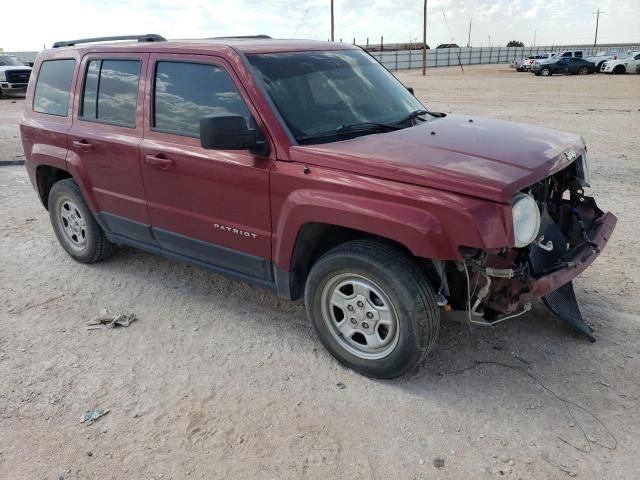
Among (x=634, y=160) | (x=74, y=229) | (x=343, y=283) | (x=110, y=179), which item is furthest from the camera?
(x=634, y=160)

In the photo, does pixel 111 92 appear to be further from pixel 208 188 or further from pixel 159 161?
pixel 208 188

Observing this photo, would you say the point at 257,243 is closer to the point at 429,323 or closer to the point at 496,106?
the point at 429,323

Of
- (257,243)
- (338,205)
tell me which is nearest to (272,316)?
(257,243)

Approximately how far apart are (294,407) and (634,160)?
25.0 ft

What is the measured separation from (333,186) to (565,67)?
3918cm

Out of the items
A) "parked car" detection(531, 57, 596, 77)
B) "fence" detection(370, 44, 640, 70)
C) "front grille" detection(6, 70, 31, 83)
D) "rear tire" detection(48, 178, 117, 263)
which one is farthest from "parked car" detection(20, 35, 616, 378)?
"fence" detection(370, 44, 640, 70)

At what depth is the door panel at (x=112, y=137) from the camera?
4086 millimetres

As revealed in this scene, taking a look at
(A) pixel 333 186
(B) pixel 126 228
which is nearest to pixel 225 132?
(A) pixel 333 186

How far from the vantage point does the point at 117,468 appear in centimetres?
270

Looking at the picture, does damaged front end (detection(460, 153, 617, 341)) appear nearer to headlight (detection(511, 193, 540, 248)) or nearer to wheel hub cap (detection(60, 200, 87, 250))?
headlight (detection(511, 193, 540, 248))

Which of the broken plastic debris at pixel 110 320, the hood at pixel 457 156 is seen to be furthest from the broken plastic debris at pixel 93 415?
the hood at pixel 457 156

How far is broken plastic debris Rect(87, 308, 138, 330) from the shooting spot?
4078 millimetres

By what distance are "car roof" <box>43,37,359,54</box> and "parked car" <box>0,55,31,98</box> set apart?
21.2 m

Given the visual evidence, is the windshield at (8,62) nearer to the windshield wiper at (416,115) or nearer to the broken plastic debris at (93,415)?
the windshield wiper at (416,115)
